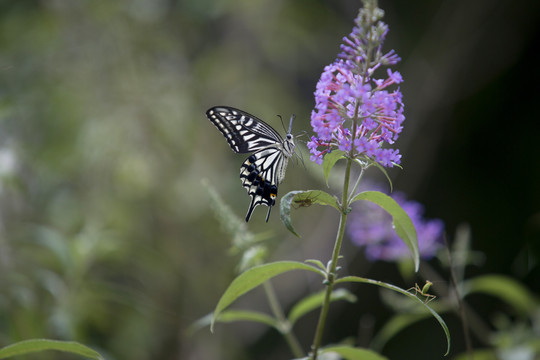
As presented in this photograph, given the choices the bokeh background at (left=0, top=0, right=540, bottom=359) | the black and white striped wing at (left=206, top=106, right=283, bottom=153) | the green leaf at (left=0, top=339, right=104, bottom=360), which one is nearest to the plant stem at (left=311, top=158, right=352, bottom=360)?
the green leaf at (left=0, top=339, right=104, bottom=360)

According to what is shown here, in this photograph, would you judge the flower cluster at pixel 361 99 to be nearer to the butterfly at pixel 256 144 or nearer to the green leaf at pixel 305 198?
the green leaf at pixel 305 198

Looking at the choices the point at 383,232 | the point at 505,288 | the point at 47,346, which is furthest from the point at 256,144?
the point at 505,288

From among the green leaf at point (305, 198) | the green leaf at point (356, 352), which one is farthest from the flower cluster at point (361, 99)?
the green leaf at point (356, 352)

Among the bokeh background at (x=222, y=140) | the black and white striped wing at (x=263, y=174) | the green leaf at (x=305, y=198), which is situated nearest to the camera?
the green leaf at (x=305, y=198)

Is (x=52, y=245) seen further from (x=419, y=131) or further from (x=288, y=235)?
(x=419, y=131)

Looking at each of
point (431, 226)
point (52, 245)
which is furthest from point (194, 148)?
point (431, 226)

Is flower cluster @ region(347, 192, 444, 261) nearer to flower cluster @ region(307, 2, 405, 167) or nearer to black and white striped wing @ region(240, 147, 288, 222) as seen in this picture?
black and white striped wing @ region(240, 147, 288, 222)
